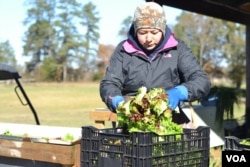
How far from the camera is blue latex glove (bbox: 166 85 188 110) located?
2676 mm

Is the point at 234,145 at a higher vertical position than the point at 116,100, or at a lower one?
lower

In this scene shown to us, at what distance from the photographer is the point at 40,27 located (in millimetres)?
67750

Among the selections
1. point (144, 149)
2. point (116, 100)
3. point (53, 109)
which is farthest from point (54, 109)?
point (144, 149)

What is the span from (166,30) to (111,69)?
0.39 m

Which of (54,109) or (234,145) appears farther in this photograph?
(54,109)

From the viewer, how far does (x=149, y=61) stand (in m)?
3.06

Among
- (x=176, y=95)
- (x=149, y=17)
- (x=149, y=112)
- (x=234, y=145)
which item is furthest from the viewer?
(x=149, y=17)

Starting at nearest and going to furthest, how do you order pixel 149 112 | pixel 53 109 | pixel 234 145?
pixel 149 112 < pixel 234 145 < pixel 53 109

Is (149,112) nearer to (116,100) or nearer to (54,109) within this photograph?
(116,100)

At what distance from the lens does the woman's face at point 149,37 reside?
3008mm

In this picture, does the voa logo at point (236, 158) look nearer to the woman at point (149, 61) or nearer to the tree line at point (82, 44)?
the woman at point (149, 61)

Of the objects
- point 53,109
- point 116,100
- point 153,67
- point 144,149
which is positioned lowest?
point 144,149

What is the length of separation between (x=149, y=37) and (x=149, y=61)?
0.46 ft

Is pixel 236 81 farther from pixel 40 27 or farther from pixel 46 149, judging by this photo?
Answer: pixel 46 149
